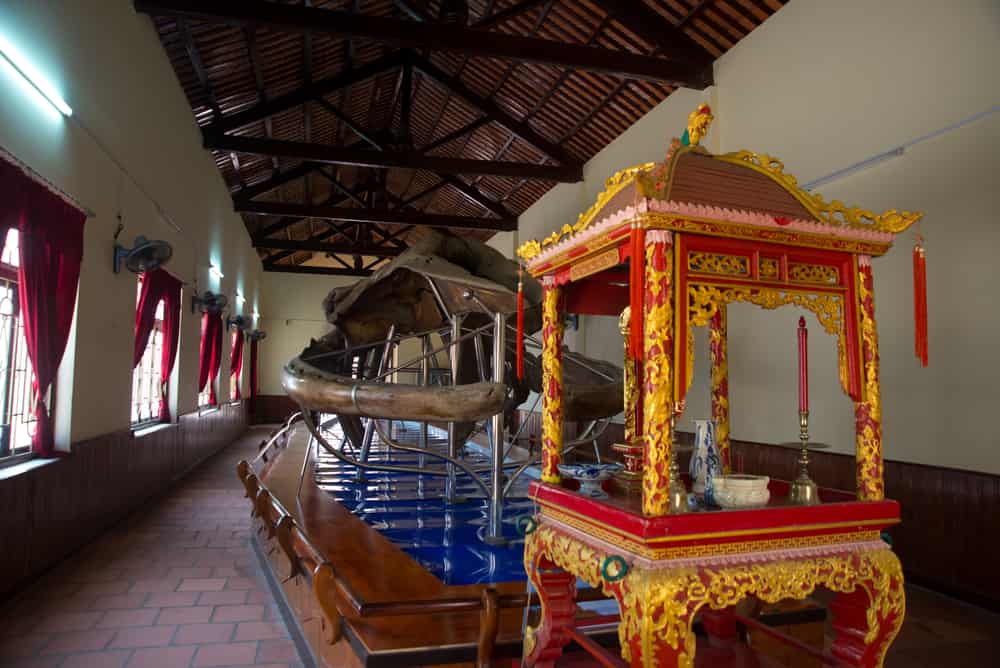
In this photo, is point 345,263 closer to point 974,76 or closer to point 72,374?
point 72,374

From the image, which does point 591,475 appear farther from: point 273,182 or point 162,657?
point 273,182

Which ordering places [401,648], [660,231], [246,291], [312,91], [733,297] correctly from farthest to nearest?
[246,291], [312,91], [401,648], [733,297], [660,231]

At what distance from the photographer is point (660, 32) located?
642 cm

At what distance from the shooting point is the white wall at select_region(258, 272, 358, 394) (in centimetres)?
1720

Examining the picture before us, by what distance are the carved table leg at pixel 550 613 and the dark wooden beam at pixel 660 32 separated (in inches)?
219

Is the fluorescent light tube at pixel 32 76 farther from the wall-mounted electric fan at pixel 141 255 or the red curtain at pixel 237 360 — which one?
the red curtain at pixel 237 360

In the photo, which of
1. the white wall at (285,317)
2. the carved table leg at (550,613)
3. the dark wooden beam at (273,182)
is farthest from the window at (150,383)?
the white wall at (285,317)

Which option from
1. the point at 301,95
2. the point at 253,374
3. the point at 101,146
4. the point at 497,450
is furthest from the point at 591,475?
the point at 253,374

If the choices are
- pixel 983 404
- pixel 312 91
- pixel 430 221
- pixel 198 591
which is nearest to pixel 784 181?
pixel 983 404

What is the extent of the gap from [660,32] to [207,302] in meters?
6.59

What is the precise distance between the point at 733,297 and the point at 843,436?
332cm

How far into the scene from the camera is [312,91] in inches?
354

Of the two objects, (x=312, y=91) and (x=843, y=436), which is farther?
(x=312, y=91)

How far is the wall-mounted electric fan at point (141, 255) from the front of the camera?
539cm
